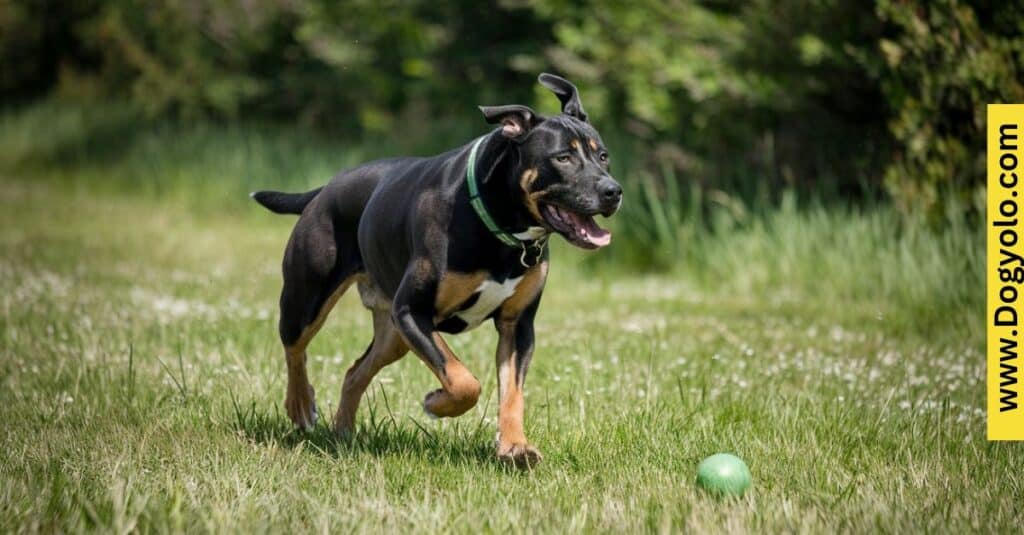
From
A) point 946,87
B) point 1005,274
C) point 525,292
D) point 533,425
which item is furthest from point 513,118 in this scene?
point 946,87

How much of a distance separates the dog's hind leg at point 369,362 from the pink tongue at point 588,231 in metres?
1.15

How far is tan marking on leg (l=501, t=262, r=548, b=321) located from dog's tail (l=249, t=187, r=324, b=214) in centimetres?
140

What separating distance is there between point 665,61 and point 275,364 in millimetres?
6079

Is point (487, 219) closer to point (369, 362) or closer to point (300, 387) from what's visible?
point (369, 362)

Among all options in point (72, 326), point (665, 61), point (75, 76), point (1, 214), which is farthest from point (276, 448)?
point (75, 76)

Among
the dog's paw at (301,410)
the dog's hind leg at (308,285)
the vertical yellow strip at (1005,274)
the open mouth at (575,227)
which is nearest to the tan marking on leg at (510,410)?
the open mouth at (575,227)

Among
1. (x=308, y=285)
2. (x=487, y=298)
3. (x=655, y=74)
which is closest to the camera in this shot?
(x=487, y=298)

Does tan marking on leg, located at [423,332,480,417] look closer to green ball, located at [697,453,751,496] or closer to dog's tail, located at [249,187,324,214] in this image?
green ball, located at [697,453,751,496]

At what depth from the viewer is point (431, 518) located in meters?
4.16

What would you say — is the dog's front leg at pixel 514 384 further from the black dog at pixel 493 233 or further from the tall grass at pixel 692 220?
the tall grass at pixel 692 220

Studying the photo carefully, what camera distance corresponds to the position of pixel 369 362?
5746mm

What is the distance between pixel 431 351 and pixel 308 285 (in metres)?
1.02

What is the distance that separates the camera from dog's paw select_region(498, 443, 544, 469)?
491 centimetres

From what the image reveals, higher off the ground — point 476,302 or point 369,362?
point 476,302
